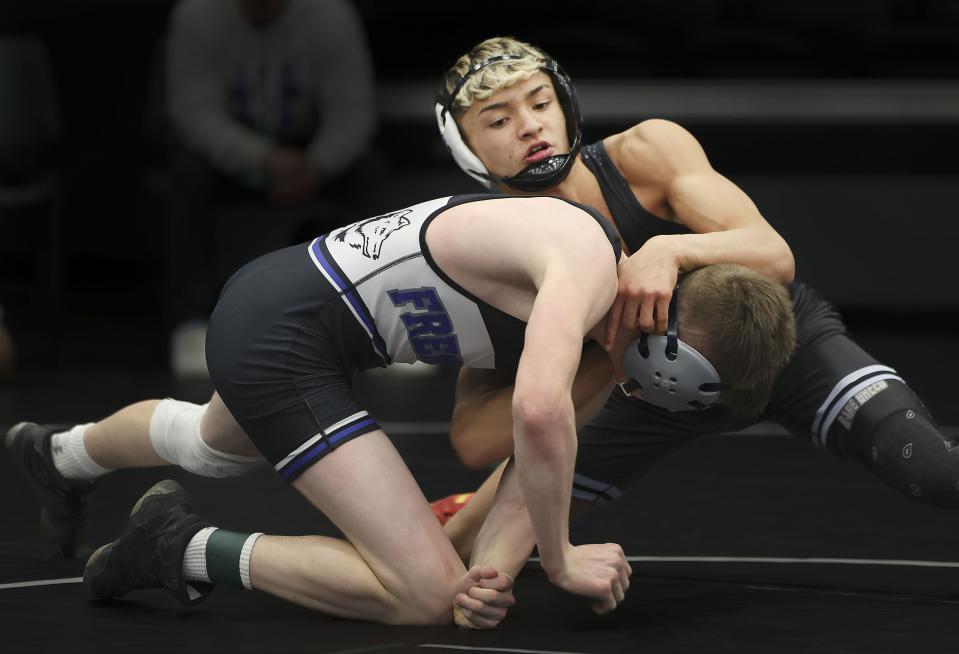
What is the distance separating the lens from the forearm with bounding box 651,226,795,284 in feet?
10.0

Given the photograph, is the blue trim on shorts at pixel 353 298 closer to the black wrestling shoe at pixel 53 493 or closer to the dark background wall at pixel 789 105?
the black wrestling shoe at pixel 53 493

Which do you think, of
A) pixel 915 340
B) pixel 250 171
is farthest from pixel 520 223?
pixel 915 340

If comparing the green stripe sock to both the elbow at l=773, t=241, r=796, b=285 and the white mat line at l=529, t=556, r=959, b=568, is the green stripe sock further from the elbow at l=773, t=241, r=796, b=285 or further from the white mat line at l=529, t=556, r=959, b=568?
the elbow at l=773, t=241, r=796, b=285

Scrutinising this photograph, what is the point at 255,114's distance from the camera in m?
6.70

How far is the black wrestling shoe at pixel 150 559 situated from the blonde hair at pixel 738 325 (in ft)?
3.09

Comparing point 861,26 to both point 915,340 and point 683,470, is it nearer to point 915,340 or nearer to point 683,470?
point 915,340

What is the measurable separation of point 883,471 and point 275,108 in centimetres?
389

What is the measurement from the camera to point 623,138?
3518 mm

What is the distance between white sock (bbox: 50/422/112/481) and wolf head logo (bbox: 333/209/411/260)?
0.74 meters

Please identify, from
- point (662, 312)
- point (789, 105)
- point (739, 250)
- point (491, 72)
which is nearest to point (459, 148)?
point (491, 72)

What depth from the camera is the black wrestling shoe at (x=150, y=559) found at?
2986mm

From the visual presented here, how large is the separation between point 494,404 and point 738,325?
23.0 inches

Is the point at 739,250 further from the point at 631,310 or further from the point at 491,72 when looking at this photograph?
the point at 491,72

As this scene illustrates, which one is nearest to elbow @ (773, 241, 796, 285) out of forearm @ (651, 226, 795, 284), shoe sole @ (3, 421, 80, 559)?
forearm @ (651, 226, 795, 284)
